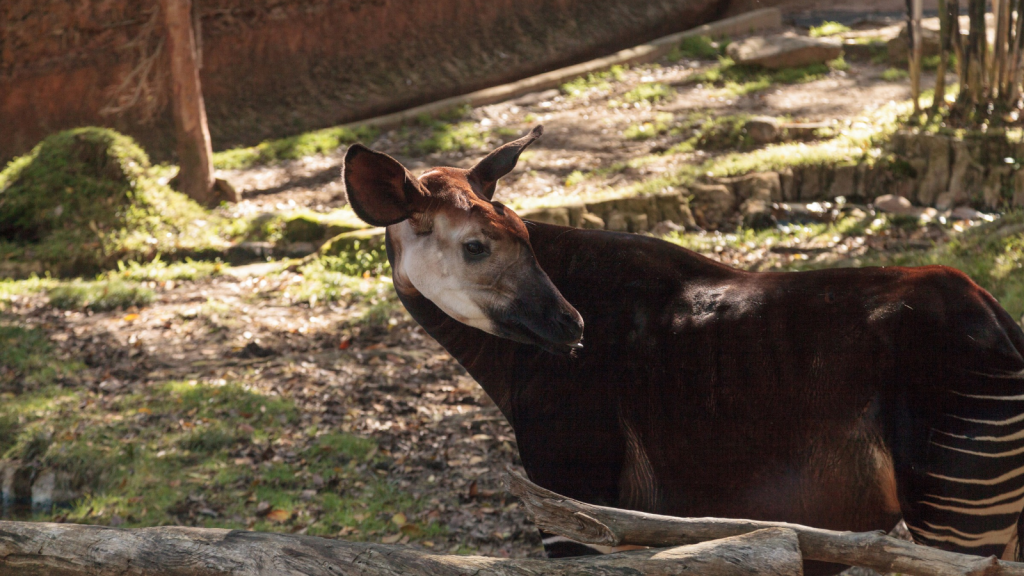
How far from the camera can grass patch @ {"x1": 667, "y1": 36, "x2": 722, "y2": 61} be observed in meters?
13.6

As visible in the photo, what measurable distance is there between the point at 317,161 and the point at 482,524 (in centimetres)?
746

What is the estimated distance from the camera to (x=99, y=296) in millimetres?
7215

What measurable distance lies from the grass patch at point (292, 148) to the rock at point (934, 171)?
651 centimetres

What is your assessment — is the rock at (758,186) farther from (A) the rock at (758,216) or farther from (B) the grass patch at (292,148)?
(B) the grass patch at (292,148)

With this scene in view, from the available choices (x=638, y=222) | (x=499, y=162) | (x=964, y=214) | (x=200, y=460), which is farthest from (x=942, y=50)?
(x=200, y=460)

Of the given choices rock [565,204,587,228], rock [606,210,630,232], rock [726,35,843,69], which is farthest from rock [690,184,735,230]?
rock [726,35,843,69]

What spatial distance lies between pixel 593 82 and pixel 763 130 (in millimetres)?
4195

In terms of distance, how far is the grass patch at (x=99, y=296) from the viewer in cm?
712

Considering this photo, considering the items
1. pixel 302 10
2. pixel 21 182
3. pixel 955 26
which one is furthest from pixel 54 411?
pixel 302 10

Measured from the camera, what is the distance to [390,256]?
108 inches

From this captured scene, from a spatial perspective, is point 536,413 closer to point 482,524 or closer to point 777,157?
point 482,524

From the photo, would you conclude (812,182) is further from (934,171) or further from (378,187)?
(378,187)

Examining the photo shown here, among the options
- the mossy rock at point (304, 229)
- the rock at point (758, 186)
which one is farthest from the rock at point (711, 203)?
the mossy rock at point (304, 229)

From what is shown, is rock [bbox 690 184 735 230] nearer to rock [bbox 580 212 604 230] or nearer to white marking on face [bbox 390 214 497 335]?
rock [bbox 580 212 604 230]
